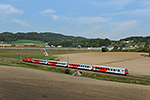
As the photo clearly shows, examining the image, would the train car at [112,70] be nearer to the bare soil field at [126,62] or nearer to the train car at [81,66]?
the train car at [81,66]

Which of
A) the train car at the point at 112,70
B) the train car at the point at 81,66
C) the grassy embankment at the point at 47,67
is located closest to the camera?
the grassy embankment at the point at 47,67

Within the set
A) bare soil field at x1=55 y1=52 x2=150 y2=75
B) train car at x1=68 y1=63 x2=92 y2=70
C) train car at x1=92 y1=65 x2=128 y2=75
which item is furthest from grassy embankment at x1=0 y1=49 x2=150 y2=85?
bare soil field at x1=55 y1=52 x2=150 y2=75

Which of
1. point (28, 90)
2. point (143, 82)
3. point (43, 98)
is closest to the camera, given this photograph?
point (43, 98)

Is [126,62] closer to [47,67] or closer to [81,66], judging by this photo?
[81,66]

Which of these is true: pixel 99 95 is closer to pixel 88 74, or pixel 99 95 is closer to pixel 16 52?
pixel 88 74

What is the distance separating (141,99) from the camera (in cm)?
1772

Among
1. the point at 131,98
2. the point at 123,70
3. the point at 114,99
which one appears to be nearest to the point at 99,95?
the point at 114,99

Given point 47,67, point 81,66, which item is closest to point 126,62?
point 81,66

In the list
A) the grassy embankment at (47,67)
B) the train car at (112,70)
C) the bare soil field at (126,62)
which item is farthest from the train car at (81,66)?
the bare soil field at (126,62)

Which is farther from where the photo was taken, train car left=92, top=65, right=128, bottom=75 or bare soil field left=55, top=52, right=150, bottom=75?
bare soil field left=55, top=52, right=150, bottom=75

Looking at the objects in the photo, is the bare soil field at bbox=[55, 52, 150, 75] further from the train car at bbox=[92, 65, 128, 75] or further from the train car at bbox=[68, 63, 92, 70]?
the train car at bbox=[68, 63, 92, 70]

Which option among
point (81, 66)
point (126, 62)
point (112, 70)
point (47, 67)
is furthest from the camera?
point (126, 62)

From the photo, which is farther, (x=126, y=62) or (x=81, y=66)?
(x=126, y=62)

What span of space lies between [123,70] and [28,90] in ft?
82.3
